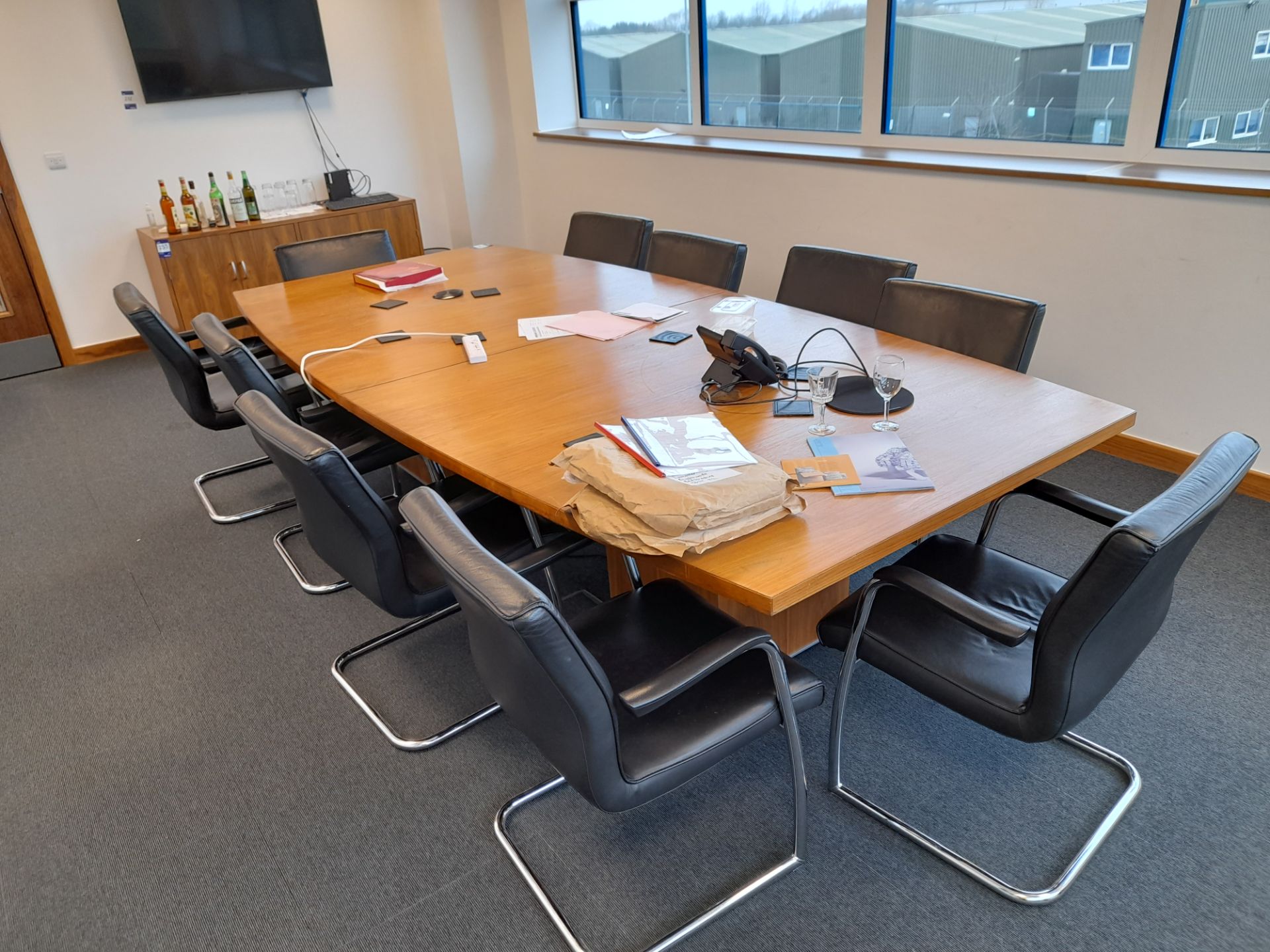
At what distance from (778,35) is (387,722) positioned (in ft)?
13.5

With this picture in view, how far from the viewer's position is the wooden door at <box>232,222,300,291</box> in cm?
529

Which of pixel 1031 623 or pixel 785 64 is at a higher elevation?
pixel 785 64

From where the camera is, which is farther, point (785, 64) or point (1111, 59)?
point (785, 64)

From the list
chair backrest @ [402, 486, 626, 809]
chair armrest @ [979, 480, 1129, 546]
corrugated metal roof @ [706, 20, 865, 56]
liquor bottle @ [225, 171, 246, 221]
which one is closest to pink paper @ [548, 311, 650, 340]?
chair armrest @ [979, 480, 1129, 546]

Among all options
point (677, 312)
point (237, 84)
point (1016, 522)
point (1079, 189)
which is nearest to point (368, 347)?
point (677, 312)

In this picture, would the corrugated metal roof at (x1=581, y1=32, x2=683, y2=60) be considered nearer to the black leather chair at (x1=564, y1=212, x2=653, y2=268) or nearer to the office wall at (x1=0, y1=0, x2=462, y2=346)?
the office wall at (x1=0, y1=0, x2=462, y2=346)

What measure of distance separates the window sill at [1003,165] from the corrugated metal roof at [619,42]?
0.74 metres

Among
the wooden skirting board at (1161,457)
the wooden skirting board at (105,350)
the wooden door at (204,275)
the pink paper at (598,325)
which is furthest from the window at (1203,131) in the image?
the wooden skirting board at (105,350)

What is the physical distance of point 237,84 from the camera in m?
5.39

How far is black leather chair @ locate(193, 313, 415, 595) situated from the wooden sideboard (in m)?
2.35

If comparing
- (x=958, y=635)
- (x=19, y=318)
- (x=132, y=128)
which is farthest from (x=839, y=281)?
(x=19, y=318)

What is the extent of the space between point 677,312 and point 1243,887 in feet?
7.09

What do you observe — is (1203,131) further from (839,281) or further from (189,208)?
(189,208)

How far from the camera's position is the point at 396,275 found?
12.0ft
